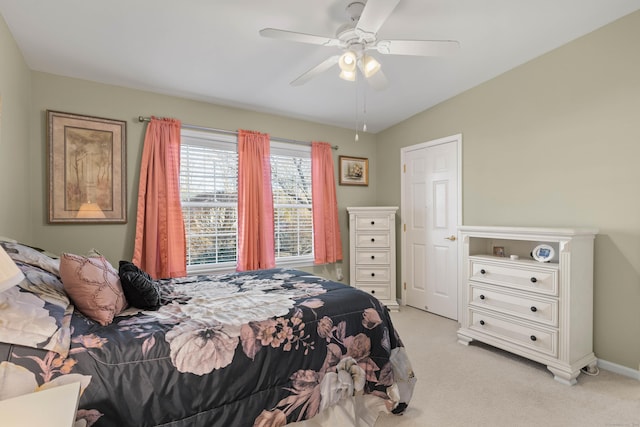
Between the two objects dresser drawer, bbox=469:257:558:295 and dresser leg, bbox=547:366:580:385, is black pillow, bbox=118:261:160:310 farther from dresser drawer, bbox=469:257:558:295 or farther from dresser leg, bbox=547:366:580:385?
dresser leg, bbox=547:366:580:385

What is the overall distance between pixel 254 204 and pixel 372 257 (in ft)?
5.58

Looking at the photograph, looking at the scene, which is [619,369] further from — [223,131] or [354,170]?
[223,131]

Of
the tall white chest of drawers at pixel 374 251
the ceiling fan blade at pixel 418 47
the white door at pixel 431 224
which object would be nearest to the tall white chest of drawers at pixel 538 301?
the white door at pixel 431 224

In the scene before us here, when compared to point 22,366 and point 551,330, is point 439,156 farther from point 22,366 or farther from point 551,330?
point 22,366

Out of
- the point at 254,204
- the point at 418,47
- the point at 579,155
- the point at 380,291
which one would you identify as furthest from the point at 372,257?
the point at 418,47

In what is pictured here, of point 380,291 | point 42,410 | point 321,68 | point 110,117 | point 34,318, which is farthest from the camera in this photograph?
point 380,291

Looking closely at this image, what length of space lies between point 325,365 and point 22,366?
4.04 feet

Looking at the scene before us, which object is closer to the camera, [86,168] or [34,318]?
[34,318]

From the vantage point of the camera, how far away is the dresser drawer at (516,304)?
2.45 metres

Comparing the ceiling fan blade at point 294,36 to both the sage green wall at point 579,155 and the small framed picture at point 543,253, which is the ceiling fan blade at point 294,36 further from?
the small framed picture at point 543,253

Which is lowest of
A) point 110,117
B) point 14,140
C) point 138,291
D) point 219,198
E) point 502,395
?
point 502,395

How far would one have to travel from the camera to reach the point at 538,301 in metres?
2.52

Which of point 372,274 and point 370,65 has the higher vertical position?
point 370,65

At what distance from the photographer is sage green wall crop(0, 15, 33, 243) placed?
6.61ft
